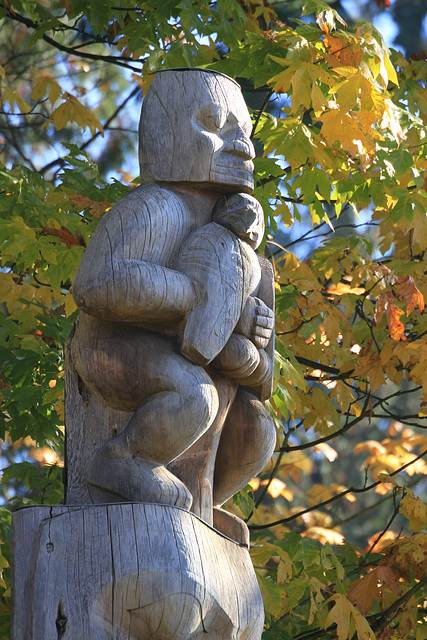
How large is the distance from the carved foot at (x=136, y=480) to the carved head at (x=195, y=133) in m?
0.97

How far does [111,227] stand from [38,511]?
2.89ft

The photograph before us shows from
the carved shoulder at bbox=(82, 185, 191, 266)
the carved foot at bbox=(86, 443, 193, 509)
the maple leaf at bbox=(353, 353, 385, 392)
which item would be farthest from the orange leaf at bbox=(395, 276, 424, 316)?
the carved foot at bbox=(86, 443, 193, 509)

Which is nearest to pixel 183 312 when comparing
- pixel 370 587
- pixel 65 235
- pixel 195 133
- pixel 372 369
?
pixel 195 133

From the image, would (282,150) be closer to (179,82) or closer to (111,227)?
(179,82)

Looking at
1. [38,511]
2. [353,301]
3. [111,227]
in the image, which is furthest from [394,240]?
[38,511]

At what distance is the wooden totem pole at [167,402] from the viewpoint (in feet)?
7.49

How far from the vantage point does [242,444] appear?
285cm

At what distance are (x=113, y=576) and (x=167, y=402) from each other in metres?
0.53

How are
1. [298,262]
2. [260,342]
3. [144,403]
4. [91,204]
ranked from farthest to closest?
1. [298,262]
2. [91,204]
3. [260,342]
4. [144,403]

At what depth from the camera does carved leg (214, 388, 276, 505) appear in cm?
284

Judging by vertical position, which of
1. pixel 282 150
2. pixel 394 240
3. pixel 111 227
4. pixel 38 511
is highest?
pixel 394 240

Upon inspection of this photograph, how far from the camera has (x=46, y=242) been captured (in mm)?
4297

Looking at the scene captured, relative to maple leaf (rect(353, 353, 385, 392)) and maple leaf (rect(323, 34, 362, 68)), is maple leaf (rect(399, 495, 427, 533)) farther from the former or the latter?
maple leaf (rect(323, 34, 362, 68))

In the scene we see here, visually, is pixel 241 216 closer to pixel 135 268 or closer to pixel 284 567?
pixel 135 268
